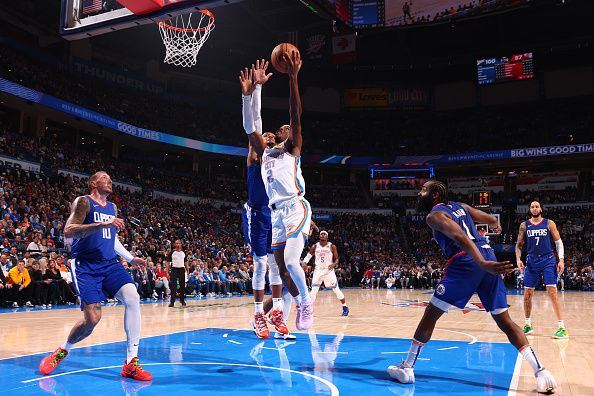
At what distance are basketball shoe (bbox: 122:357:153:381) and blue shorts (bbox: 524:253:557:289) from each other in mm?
5875

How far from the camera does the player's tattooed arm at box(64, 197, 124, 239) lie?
13.8ft

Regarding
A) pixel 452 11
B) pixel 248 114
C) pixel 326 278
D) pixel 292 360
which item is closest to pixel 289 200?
pixel 248 114

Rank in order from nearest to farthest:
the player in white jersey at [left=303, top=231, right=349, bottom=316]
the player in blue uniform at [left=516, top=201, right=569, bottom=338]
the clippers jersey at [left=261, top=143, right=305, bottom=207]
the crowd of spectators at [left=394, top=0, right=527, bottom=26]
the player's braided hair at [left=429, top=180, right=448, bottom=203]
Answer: the player's braided hair at [left=429, top=180, right=448, bottom=203] → the clippers jersey at [left=261, top=143, right=305, bottom=207] → the player in blue uniform at [left=516, top=201, right=569, bottom=338] → the player in white jersey at [left=303, top=231, right=349, bottom=316] → the crowd of spectators at [left=394, top=0, right=527, bottom=26]

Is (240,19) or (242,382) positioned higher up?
(240,19)

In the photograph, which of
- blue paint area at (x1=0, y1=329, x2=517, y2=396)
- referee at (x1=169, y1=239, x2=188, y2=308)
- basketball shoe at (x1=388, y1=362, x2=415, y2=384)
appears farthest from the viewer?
referee at (x1=169, y1=239, x2=188, y2=308)

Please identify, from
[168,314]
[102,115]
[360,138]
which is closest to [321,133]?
[360,138]

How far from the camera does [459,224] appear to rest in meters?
4.17

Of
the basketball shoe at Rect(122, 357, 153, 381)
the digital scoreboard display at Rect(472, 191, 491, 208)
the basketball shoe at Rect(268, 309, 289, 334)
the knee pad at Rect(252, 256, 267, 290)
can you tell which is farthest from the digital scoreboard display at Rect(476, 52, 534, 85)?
the basketball shoe at Rect(122, 357, 153, 381)

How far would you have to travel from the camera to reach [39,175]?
2009 cm

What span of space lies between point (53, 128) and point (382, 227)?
21.6 metres

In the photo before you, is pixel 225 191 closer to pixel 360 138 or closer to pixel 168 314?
pixel 360 138

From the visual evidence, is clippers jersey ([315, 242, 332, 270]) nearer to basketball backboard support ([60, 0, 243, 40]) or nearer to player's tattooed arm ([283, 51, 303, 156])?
basketball backboard support ([60, 0, 243, 40])

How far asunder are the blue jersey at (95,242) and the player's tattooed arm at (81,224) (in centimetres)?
6

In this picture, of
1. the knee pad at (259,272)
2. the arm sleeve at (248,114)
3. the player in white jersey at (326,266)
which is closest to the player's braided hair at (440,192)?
the arm sleeve at (248,114)
